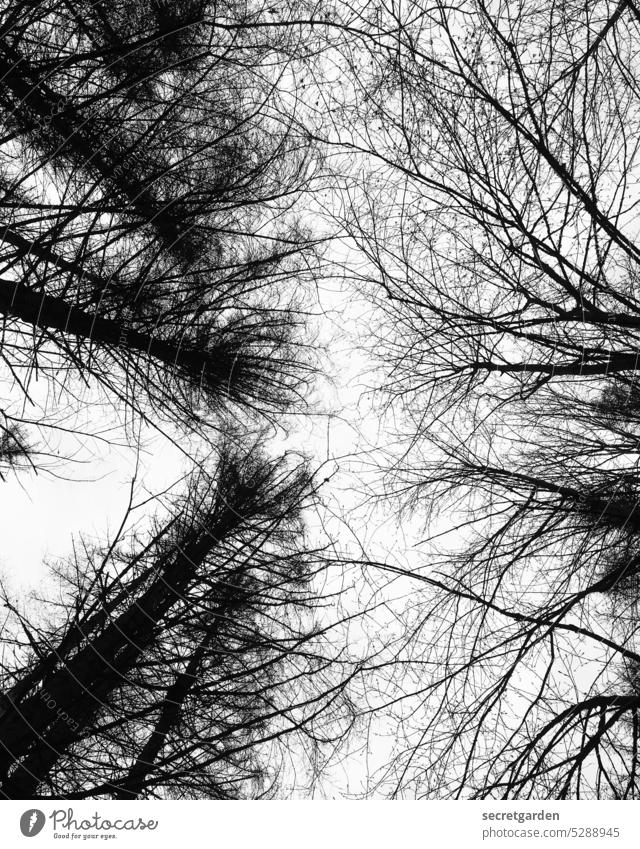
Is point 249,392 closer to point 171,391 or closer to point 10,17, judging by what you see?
point 171,391

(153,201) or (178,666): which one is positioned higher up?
(153,201)

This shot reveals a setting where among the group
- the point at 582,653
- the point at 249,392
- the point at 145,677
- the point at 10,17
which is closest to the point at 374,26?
the point at 10,17
